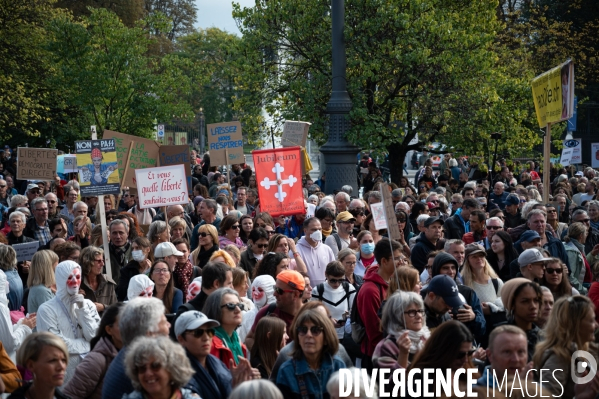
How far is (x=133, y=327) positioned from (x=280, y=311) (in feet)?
6.18

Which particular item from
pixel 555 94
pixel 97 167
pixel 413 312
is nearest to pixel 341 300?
pixel 413 312

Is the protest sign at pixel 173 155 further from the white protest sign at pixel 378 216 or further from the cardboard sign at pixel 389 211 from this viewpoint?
the cardboard sign at pixel 389 211

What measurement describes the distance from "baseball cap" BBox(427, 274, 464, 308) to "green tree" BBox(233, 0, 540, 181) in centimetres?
1524

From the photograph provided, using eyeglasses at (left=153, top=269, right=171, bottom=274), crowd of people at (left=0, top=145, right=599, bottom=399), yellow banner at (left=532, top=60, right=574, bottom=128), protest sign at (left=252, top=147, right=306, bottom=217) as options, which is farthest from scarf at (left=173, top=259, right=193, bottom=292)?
yellow banner at (left=532, top=60, right=574, bottom=128)

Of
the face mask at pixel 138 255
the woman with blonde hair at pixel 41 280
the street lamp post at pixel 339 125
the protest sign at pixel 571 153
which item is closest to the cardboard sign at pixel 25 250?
the face mask at pixel 138 255

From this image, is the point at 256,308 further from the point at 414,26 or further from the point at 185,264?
the point at 414,26

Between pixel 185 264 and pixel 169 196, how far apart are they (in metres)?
3.61

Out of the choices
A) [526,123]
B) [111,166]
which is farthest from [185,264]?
[526,123]

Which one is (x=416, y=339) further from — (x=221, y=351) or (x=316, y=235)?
(x=316, y=235)

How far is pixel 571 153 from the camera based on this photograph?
23.9m

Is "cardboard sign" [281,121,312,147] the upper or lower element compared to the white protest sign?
upper

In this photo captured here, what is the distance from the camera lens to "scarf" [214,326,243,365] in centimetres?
650

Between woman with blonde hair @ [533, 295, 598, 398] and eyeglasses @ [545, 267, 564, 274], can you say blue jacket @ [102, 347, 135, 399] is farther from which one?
eyeglasses @ [545, 267, 564, 274]

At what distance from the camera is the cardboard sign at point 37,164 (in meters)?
18.2
